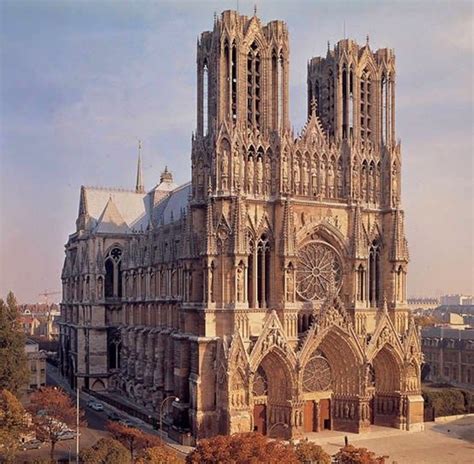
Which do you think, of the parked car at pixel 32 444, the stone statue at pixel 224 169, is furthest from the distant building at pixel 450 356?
the parked car at pixel 32 444

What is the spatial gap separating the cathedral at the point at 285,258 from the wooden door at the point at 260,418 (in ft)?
0.39

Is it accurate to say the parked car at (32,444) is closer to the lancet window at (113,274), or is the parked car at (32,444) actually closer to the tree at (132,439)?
the tree at (132,439)

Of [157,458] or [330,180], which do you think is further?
[330,180]

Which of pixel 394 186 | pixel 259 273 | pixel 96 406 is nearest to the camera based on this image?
pixel 259 273

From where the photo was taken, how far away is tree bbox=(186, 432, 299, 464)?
3838 cm

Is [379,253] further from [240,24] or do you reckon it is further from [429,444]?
[240,24]

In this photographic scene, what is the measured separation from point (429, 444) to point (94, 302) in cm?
4710

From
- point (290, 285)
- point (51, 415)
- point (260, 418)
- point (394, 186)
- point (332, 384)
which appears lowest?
point (260, 418)

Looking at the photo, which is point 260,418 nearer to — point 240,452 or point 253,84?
point 240,452

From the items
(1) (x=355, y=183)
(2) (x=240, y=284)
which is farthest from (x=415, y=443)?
(1) (x=355, y=183)

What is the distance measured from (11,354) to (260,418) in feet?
Answer: 72.9

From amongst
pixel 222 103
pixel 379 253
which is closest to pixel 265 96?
pixel 222 103

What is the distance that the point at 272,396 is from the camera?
58.9 meters

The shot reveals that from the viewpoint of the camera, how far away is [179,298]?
67.4 meters
